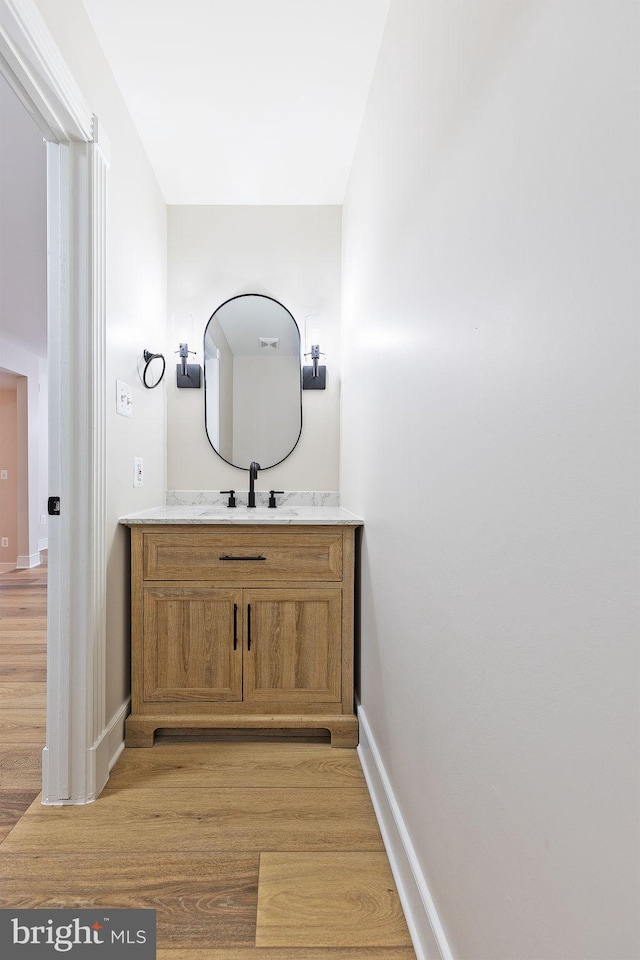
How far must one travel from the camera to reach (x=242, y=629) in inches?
76.9

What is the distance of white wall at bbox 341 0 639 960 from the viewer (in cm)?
50

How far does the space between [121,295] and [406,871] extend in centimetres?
200

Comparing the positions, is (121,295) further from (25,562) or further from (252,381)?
(25,562)

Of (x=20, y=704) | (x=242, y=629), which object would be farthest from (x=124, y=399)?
(x=20, y=704)

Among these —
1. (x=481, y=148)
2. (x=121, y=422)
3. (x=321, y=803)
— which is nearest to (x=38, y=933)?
(x=321, y=803)

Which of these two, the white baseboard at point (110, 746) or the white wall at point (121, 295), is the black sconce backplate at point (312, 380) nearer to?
the white wall at point (121, 295)

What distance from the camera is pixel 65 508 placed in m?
1.57

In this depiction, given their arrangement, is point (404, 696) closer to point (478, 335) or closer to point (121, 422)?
point (478, 335)

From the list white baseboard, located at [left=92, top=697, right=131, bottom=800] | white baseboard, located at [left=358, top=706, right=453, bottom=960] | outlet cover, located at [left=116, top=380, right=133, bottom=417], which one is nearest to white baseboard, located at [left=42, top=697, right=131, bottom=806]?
white baseboard, located at [left=92, top=697, right=131, bottom=800]

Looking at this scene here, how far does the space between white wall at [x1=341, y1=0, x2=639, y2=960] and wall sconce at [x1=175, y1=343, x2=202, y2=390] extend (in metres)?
1.58

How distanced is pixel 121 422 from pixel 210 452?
2.59 feet

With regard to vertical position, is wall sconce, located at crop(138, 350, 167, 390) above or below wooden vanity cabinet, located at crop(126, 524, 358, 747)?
above

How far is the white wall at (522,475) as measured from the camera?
0.50 meters

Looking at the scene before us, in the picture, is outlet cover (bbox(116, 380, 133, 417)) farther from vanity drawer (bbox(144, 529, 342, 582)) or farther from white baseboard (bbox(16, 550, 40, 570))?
white baseboard (bbox(16, 550, 40, 570))
